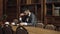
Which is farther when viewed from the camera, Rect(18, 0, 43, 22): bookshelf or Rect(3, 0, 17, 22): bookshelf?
Rect(3, 0, 17, 22): bookshelf

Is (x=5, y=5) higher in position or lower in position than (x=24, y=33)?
higher

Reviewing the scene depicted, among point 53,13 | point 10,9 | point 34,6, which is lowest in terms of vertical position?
point 53,13

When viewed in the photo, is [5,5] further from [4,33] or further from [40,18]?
[4,33]

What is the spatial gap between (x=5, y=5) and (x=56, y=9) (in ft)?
7.13

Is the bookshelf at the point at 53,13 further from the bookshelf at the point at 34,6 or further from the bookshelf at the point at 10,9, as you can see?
the bookshelf at the point at 10,9

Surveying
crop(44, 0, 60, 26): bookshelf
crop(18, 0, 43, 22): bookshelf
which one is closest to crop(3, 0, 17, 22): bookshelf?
crop(18, 0, 43, 22): bookshelf

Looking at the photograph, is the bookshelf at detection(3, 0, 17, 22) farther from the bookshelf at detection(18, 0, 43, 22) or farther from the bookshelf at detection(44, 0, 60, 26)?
the bookshelf at detection(44, 0, 60, 26)

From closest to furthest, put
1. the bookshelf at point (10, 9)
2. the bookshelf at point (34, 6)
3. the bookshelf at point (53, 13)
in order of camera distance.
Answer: the bookshelf at point (53, 13) → the bookshelf at point (34, 6) → the bookshelf at point (10, 9)

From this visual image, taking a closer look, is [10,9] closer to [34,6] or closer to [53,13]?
[34,6]

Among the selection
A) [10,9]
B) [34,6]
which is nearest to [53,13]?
[34,6]

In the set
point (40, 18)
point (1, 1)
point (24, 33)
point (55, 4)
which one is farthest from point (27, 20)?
point (24, 33)

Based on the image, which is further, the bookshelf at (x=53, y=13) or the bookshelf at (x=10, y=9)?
the bookshelf at (x=10, y=9)

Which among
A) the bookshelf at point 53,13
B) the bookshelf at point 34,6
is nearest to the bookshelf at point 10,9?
the bookshelf at point 34,6

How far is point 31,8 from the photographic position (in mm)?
7203
